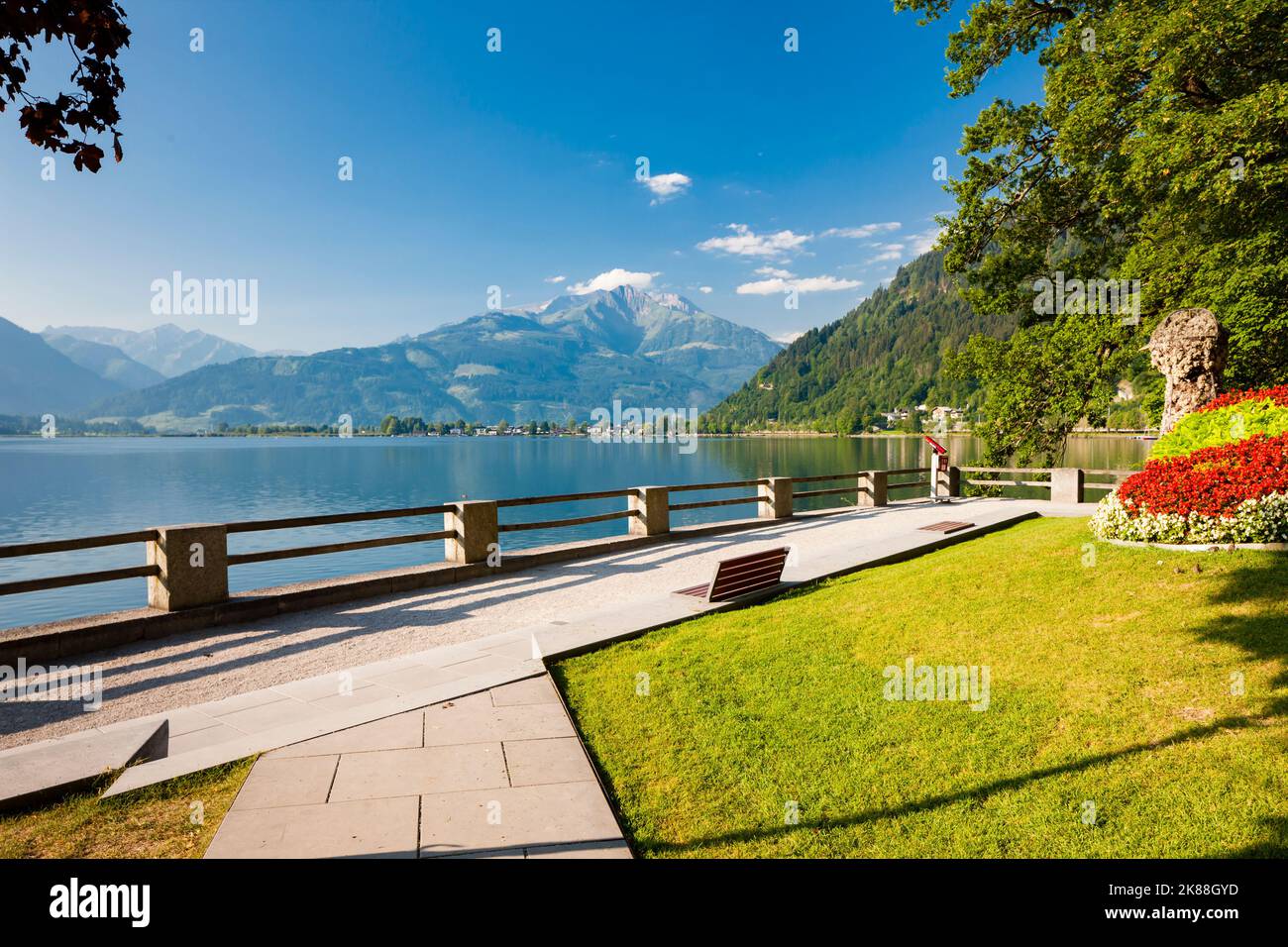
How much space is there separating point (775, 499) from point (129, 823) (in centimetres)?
1824

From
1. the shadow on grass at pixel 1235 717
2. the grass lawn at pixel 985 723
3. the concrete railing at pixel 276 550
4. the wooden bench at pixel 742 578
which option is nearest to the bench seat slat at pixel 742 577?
the wooden bench at pixel 742 578

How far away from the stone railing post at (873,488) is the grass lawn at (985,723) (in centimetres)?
1478

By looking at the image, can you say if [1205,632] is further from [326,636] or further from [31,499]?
[31,499]

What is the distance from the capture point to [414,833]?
169 inches

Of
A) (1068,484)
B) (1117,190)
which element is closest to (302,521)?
(1117,190)

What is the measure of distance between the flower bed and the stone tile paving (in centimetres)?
846

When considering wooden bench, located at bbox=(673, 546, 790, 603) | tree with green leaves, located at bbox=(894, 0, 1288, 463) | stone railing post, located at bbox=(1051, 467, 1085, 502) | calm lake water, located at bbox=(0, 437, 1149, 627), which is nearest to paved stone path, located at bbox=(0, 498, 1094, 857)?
wooden bench, located at bbox=(673, 546, 790, 603)

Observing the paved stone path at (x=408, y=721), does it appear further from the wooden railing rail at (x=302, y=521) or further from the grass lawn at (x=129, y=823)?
the wooden railing rail at (x=302, y=521)

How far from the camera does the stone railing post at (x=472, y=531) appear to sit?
44.1 feet

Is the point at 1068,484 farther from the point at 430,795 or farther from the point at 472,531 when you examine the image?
the point at 430,795

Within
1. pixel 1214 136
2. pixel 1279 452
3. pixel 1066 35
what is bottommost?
pixel 1279 452

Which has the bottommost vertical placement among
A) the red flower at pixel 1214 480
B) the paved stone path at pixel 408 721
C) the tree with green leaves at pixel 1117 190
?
the paved stone path at pixel 408 721
